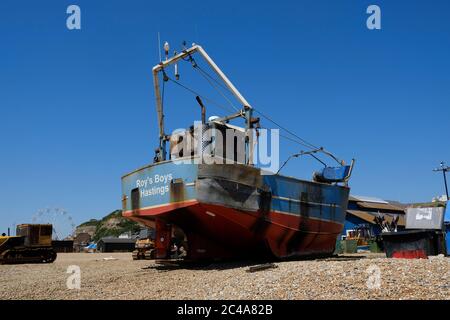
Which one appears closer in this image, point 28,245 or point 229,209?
point 229,209

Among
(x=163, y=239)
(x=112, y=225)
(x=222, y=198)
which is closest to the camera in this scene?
(x=222, y=198)

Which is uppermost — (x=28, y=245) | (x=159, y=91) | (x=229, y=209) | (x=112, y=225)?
(x=159, y=91)

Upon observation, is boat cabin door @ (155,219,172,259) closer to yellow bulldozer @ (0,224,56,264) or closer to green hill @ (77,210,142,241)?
yellow bulldozer @ (0,224,56,264)

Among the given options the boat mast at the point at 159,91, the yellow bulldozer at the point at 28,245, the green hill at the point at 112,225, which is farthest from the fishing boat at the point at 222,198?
the green hill at the point at 112,225

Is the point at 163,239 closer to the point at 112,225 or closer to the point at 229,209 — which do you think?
the point at 229,209

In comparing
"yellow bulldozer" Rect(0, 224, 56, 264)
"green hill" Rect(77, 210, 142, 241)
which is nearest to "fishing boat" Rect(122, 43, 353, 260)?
"yellow bulldozer" Rect(0, 224, 56, 264)

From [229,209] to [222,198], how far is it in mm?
403

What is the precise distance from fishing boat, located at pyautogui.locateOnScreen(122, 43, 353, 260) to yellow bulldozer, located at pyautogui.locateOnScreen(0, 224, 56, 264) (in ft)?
30.3

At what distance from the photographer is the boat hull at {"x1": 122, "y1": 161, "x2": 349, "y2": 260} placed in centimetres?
1280

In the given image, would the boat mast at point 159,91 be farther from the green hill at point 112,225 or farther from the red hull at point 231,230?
the green hill at point 112,225

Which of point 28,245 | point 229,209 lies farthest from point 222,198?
point 28,245

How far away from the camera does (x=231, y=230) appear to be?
13617 millimetres

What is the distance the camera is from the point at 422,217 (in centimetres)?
1560
